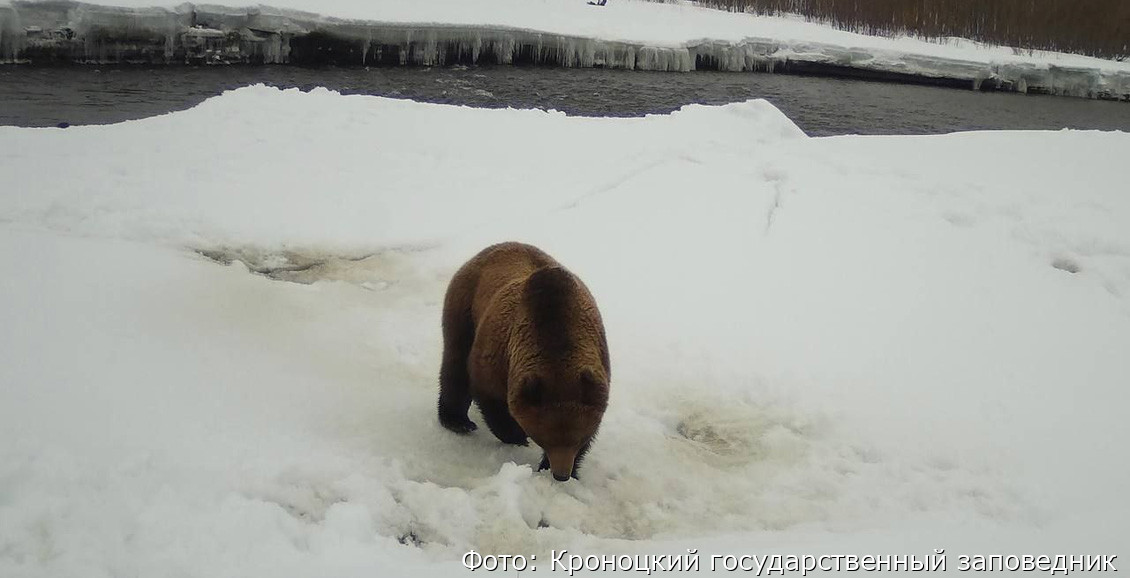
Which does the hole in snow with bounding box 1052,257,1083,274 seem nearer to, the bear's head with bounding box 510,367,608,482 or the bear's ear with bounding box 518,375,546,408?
the bear's head with bounding box 510,367,608,482

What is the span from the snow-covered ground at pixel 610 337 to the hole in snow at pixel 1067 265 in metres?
0.01

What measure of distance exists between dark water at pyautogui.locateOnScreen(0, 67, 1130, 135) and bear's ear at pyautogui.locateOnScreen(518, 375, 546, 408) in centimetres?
1189

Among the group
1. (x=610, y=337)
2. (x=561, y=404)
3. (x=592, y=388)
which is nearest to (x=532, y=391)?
(x=561, y=404)

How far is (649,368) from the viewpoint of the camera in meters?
5.24

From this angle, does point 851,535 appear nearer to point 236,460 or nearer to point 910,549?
point 910,549

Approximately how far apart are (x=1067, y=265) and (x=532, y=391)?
210 inches

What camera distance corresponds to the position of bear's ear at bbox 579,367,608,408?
10.8 ft

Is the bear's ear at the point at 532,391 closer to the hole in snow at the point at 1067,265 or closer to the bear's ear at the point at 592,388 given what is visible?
the bear's ear at the point at 592,388

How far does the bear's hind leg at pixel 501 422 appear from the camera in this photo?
3906 mm

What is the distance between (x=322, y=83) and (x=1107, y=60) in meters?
24.3

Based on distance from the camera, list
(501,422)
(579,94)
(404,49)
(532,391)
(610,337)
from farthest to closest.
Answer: (404,49)
(579,94)
(610,337)
(501,422)
(532,391)

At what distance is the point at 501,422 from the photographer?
3959mm

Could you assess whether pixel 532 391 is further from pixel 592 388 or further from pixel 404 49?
pixel 404 49

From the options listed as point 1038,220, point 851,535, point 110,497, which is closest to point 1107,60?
point 1038,220
